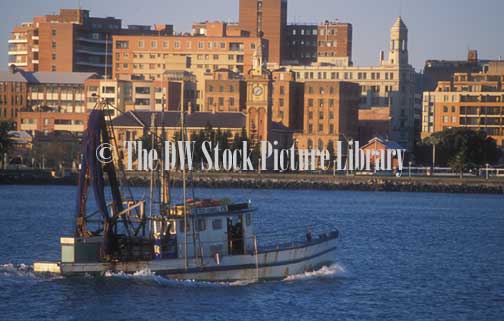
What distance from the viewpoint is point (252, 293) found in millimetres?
63875

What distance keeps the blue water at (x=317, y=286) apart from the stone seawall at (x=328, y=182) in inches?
2526

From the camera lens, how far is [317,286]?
6694 centimetres

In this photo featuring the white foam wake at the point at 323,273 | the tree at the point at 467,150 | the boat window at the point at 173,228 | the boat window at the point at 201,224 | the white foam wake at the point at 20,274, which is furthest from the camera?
the tree at the point at 467,150

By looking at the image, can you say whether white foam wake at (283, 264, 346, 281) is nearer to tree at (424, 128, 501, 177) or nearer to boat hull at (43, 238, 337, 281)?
boat hull at (43, 238, 337, 281)

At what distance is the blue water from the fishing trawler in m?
0.57

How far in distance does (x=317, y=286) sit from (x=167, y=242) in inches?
284

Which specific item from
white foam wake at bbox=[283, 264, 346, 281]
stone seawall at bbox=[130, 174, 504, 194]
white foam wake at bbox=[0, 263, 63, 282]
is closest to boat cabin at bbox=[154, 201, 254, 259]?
white foam wake at bbox=[283, 264, 346, 281]

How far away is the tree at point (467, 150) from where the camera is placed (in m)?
191

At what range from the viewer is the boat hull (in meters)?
63.8

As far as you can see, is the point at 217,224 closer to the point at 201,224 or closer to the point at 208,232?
the point at 208,232

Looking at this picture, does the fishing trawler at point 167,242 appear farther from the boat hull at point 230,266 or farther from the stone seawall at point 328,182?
the stone seawall at point 328,182

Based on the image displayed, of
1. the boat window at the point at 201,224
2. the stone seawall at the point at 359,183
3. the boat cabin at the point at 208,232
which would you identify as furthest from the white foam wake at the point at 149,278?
the stone seawall at the point at 359,183

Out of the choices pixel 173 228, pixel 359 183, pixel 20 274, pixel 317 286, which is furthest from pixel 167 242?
pixel 359 183

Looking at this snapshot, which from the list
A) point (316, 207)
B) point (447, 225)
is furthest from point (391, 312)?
point (316, 207)
